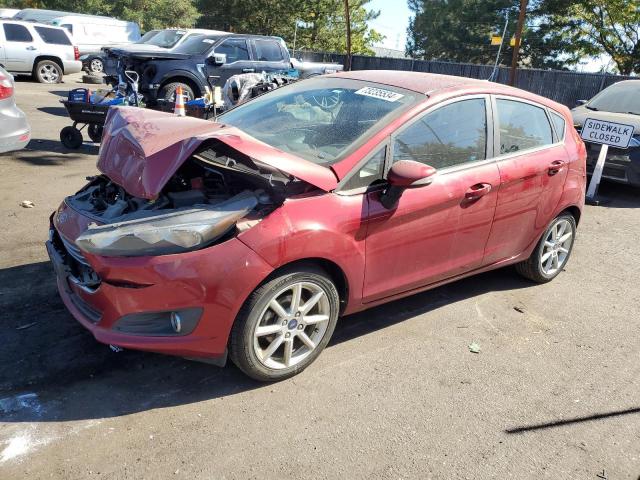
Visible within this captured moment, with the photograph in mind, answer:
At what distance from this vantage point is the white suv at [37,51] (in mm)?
16234

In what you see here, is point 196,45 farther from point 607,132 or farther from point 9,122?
point 607,132

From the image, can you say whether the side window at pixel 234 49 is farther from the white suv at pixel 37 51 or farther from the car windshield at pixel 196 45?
the white suv at pixel 37 51

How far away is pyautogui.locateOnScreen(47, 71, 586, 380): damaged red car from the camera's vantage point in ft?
9.29

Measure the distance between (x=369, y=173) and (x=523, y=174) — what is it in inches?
57.0

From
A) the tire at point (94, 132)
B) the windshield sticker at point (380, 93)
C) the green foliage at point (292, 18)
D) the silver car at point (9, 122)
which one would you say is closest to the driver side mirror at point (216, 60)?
the tire at point (94, 132)

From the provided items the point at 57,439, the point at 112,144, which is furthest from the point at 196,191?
the point at 57,439

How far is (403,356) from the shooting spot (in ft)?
11.9

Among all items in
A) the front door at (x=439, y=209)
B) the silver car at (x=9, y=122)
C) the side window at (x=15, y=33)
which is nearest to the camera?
the front door at (x=439, y=209)

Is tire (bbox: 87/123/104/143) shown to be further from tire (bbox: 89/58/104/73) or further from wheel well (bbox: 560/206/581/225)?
tire (bbox: 89/58/104/73)

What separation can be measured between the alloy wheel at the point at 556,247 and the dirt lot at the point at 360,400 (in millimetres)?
425

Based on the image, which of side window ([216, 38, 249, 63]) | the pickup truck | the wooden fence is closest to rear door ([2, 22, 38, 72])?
the pickup truck

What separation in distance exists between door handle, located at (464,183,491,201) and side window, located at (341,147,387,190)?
0.72 metres

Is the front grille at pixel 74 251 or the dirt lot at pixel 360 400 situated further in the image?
the front grille at pixel 74 251

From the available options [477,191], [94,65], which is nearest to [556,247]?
[477,191]
